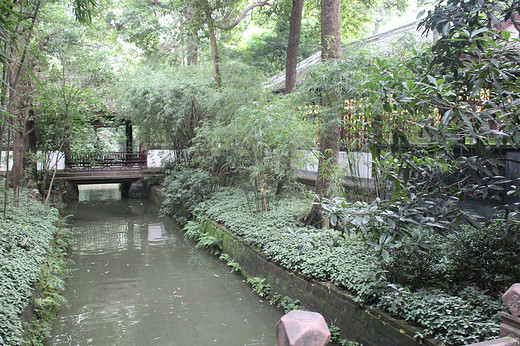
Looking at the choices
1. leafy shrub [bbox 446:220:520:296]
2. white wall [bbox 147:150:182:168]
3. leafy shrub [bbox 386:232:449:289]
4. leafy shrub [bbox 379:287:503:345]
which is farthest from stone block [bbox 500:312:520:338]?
white wall [bbox 147:150:182:168]

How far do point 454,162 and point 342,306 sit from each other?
1788 millimetres

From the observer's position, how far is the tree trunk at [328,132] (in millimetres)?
6320

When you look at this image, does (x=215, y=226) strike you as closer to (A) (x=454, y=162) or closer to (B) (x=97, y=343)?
(B) (x=97, y=343)

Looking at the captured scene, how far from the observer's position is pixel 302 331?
56.8 inches

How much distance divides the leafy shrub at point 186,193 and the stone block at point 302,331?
28.7 ft

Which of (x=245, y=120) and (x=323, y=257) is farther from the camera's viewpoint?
(x=245, y=120)

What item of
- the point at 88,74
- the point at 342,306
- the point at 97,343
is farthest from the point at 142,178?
the point at 342,306

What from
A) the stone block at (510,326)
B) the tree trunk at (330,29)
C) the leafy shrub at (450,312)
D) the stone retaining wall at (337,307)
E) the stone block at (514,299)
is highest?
the tree trunk at (330,29)

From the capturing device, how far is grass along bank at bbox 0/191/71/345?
3.61 m

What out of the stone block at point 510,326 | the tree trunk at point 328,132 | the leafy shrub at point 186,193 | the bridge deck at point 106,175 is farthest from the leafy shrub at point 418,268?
the bridge deck at point 106,175

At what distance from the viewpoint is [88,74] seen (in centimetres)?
1177

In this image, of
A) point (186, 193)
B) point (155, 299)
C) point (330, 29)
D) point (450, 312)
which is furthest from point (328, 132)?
A: point (186, 193)

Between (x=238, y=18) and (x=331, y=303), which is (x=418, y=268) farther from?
(x=238, y=18)

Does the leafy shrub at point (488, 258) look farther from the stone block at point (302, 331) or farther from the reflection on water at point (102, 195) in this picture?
the reflection on water at point (102, 195)
